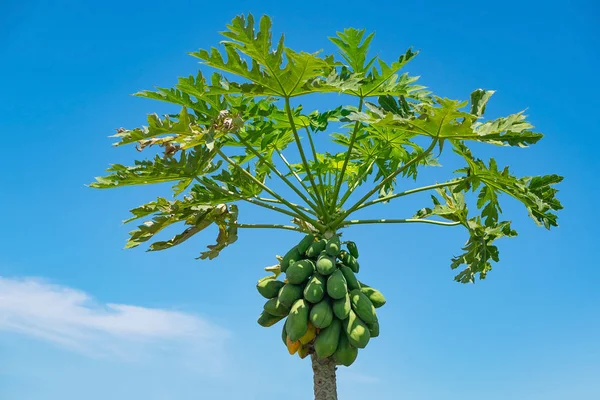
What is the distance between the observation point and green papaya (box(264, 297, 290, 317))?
17.6 ft

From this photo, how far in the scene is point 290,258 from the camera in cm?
546

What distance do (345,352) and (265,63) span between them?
2.41 m

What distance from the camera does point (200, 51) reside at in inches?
193

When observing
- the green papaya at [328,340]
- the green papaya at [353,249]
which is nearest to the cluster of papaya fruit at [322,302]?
the green papaya at [328,340]

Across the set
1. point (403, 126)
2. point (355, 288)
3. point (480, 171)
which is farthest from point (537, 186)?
point (355, 288)

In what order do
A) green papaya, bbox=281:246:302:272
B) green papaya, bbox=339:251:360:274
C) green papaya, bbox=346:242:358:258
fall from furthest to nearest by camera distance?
green papaya, bbox=346:242:358:258, green papaya, bbox=339:251:360:274, green papaya, bbox=281:246:302:272

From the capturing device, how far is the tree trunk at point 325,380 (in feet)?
17.1

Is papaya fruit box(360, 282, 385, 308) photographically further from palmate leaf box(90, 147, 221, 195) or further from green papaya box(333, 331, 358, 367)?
palmate leaf box(90, 147, 221, 195)

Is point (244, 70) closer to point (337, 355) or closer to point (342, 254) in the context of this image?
point (342, 254)

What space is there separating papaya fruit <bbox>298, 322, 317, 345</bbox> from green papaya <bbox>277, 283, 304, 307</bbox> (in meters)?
0.24

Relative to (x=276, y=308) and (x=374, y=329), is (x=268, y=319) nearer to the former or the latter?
(x=276, y=308)

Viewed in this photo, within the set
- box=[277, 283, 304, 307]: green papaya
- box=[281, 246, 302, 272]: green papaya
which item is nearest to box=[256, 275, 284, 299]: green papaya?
box=[281, 246, 302, 272]: green papaya

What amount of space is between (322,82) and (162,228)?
2069 millimetres

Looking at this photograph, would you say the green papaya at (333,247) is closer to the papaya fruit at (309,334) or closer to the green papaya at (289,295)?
the green papaya at (289,295)
